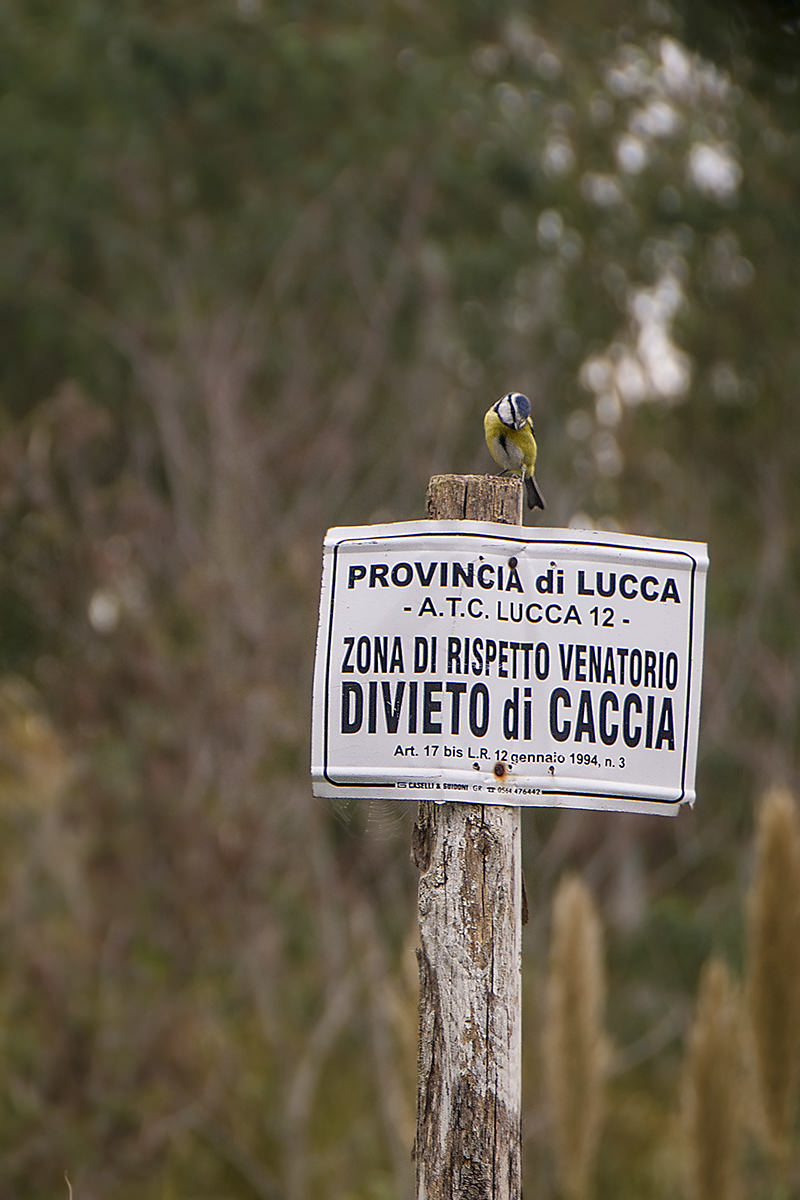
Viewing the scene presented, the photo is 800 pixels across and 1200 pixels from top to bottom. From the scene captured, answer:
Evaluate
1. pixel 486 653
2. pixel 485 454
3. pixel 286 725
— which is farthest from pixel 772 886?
pixel 485 454

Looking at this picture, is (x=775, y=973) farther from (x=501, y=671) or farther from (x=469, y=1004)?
(x=501, y=671)

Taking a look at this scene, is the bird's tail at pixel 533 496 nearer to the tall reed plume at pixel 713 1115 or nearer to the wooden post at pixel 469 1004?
the wooden post at pixel 469 1004

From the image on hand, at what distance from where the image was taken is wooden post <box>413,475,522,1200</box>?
2.12 m

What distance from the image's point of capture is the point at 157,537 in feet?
25.0

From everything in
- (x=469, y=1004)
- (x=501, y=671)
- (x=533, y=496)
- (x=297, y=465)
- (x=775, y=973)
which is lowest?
(x=775, y=973)

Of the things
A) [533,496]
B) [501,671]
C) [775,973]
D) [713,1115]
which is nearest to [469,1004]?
[501,671]

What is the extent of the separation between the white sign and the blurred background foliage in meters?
4.31

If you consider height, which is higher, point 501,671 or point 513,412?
Result: point 513,412

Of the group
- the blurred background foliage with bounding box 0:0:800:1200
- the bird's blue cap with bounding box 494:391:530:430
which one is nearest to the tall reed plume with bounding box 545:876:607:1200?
the bird's blue cap with bounding box 494:391:530:430

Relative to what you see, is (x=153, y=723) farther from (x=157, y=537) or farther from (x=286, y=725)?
(x=157, y=537)

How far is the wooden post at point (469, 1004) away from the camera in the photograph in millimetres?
2123

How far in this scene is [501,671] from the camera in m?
2.17

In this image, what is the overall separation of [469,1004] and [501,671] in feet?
1.57

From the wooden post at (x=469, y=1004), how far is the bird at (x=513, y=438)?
2.28ft
